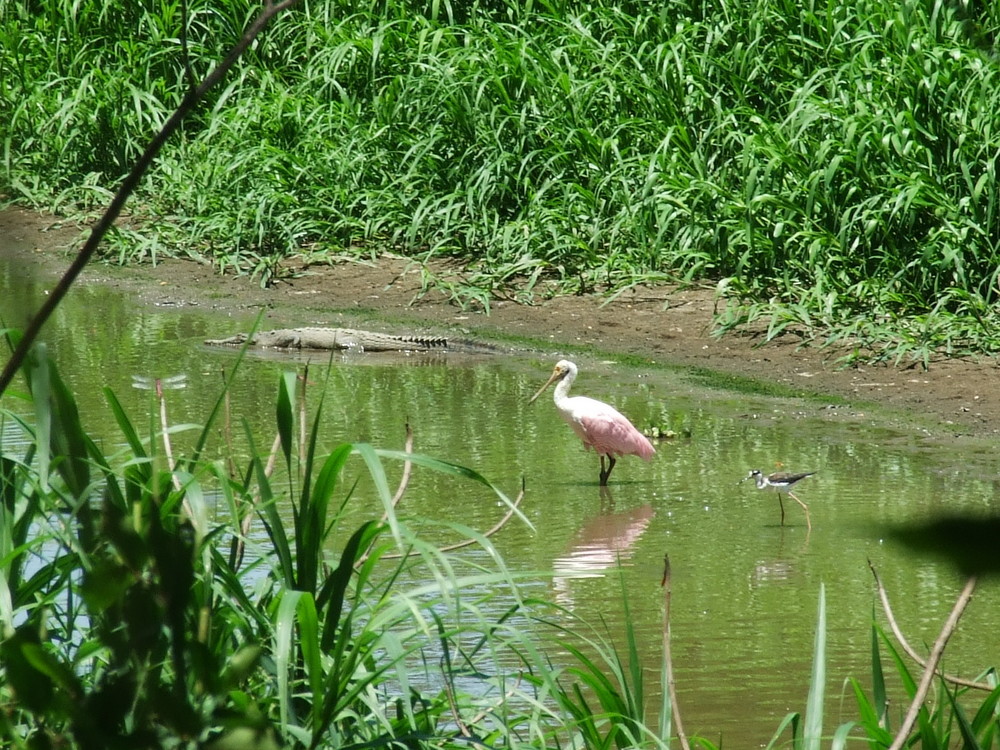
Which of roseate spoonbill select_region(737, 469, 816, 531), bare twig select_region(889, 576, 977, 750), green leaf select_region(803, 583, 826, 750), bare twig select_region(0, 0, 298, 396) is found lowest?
roseate spoonbill select_region(737, 469, 816, 531)

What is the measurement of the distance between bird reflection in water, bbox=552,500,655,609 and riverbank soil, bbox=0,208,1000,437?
5.58ft

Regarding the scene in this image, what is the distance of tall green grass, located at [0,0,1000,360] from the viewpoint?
7.91 m

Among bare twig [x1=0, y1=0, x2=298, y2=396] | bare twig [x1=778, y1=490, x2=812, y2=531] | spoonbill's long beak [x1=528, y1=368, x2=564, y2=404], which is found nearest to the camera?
bare twig [x1=0, y1=0, x2=298, y2=396]

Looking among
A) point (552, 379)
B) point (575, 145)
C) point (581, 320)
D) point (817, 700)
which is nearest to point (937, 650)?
point (817, 700)

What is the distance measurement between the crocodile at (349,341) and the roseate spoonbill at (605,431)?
1857mm

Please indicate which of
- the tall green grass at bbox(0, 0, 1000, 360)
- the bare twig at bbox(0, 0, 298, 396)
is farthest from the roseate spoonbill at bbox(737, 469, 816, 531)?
the bare twig at bbox(0, 0, 298, 396)

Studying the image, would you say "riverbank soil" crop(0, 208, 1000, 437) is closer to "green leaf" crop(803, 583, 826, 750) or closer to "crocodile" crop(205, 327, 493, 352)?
"crocodile" crop(205, 327, 493, 352)

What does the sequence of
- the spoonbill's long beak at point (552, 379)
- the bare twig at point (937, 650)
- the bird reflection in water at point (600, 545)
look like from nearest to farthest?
1. the bare twig at point (937, 650)
2. the bird reflection in water at point (600, 545)
3. the spoonbill's long beak at point (552, 379)

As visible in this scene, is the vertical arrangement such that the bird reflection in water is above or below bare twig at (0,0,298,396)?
below

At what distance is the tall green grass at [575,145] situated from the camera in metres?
7.91

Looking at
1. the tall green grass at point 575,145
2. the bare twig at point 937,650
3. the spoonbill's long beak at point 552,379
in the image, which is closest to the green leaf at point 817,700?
the bare twig at point 937,650

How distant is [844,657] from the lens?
3789 mm

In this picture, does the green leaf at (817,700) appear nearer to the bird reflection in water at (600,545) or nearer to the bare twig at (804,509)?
the bird reflection in water at (600,545)

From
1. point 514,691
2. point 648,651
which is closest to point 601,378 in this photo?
point 648,651
